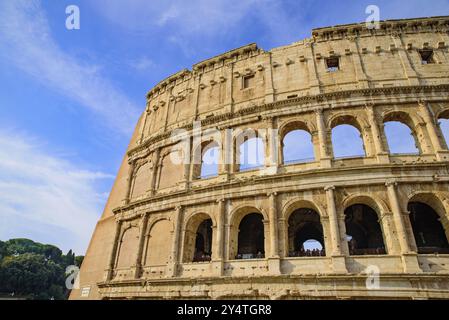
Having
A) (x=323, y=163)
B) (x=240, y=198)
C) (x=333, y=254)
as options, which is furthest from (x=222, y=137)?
(x=333, y=254)

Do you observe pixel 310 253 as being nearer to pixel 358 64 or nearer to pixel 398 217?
pixel 398 217

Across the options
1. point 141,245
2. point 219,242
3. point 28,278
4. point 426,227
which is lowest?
point 219,242

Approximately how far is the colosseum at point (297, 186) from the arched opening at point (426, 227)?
0.05 metres

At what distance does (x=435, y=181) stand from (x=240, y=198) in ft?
26.9

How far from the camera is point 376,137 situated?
13.1 meters

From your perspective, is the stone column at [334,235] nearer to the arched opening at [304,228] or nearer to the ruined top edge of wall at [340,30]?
the arched opening at [304,228]

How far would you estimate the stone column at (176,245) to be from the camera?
13548 millimetres

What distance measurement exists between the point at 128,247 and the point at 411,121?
54.7ft

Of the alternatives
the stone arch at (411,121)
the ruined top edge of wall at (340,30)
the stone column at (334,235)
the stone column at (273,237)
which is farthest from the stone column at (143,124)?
the stone arch at (411,121)

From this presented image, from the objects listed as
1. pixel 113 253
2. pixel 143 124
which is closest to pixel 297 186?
pixel 113 253

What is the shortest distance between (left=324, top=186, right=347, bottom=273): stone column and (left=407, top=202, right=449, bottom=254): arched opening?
14.6ft

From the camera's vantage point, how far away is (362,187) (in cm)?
1200

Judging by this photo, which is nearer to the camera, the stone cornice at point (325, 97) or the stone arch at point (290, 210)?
the stone arch at point (290, 210)
